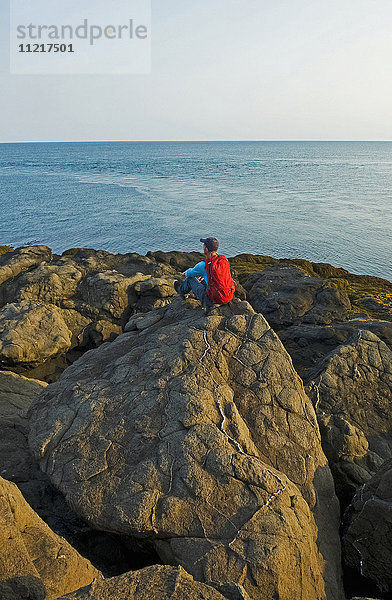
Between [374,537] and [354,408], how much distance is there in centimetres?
346

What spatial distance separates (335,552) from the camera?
24.3 ft

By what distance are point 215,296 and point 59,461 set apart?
459 cm

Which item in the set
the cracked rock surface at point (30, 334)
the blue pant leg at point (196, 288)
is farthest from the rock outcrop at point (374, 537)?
the cracked rock surface at point (30, 334)

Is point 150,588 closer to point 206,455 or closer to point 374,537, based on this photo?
point 206,455

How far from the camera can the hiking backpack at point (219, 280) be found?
9.55 metres

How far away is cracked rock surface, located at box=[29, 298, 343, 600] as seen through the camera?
251 inches

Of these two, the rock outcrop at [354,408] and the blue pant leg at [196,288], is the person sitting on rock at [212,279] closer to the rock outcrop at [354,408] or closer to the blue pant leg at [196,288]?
the blue pant leg at [196,288]

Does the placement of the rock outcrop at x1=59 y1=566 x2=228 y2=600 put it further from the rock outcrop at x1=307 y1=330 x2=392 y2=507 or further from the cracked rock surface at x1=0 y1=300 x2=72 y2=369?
the cracked rock surface at x1=0 y1=300 x2=72 y2=369

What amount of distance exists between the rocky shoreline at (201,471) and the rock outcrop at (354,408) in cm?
3

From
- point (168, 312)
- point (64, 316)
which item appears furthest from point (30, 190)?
point (168, 312)

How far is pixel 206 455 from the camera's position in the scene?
7086 mm

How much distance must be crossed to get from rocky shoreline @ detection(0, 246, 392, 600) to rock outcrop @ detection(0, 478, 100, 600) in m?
0.02

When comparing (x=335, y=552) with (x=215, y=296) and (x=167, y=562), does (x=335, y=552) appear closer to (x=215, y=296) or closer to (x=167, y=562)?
(x=167, y=562)

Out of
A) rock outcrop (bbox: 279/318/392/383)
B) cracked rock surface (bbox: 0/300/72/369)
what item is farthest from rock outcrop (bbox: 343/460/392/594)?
cracked rock surface (bbox: 0/300/72/369)
